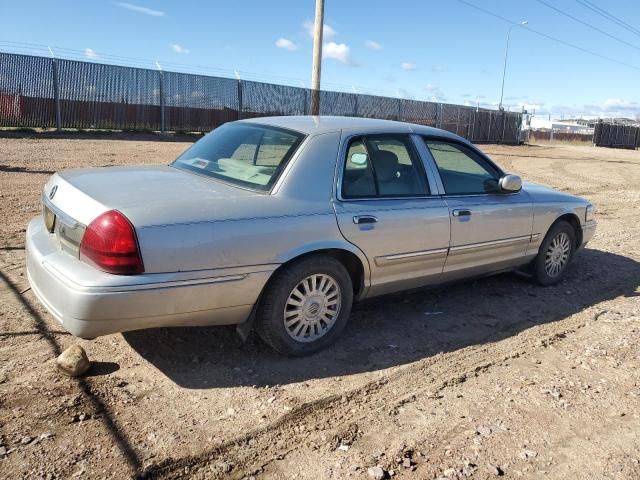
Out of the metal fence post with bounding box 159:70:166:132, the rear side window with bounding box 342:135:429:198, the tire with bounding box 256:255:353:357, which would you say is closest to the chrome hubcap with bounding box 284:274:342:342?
the tire with bounding box 256:255:353:357

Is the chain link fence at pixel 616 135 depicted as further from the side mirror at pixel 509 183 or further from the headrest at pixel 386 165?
the headrest at pixel 386 165

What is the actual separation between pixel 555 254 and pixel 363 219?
107 inches

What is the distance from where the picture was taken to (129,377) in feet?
11.2

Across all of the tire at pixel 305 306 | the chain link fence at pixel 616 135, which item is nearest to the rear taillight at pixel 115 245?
the tire at pixel 305 306

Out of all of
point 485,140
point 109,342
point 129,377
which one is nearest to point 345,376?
point 129,377

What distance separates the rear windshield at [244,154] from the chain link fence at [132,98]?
712 inches

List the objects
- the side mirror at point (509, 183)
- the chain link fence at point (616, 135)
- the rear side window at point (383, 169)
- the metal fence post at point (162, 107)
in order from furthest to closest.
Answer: the chain link fence at point (616, 135) → the metal fence post at point (162, 107) → the side mirror at point (509, 183) → the rear side window at point (383, 169)

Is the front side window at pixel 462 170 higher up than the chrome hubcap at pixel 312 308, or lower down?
higher up

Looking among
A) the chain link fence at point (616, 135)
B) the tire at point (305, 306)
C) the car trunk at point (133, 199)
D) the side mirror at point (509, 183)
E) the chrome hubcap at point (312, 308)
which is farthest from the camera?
the chain link fence at point (616, 135)

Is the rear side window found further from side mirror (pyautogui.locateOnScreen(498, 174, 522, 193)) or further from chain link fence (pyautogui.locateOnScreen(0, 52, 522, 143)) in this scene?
chain link fence (pyautogui.locateOnScreen(0, 52, 522, 143))

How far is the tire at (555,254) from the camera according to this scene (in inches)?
217

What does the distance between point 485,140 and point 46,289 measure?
3931 cm

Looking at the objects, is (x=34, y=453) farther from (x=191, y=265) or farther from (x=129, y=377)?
(x=191, y=265)

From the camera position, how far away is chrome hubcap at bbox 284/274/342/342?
370 centimetres
